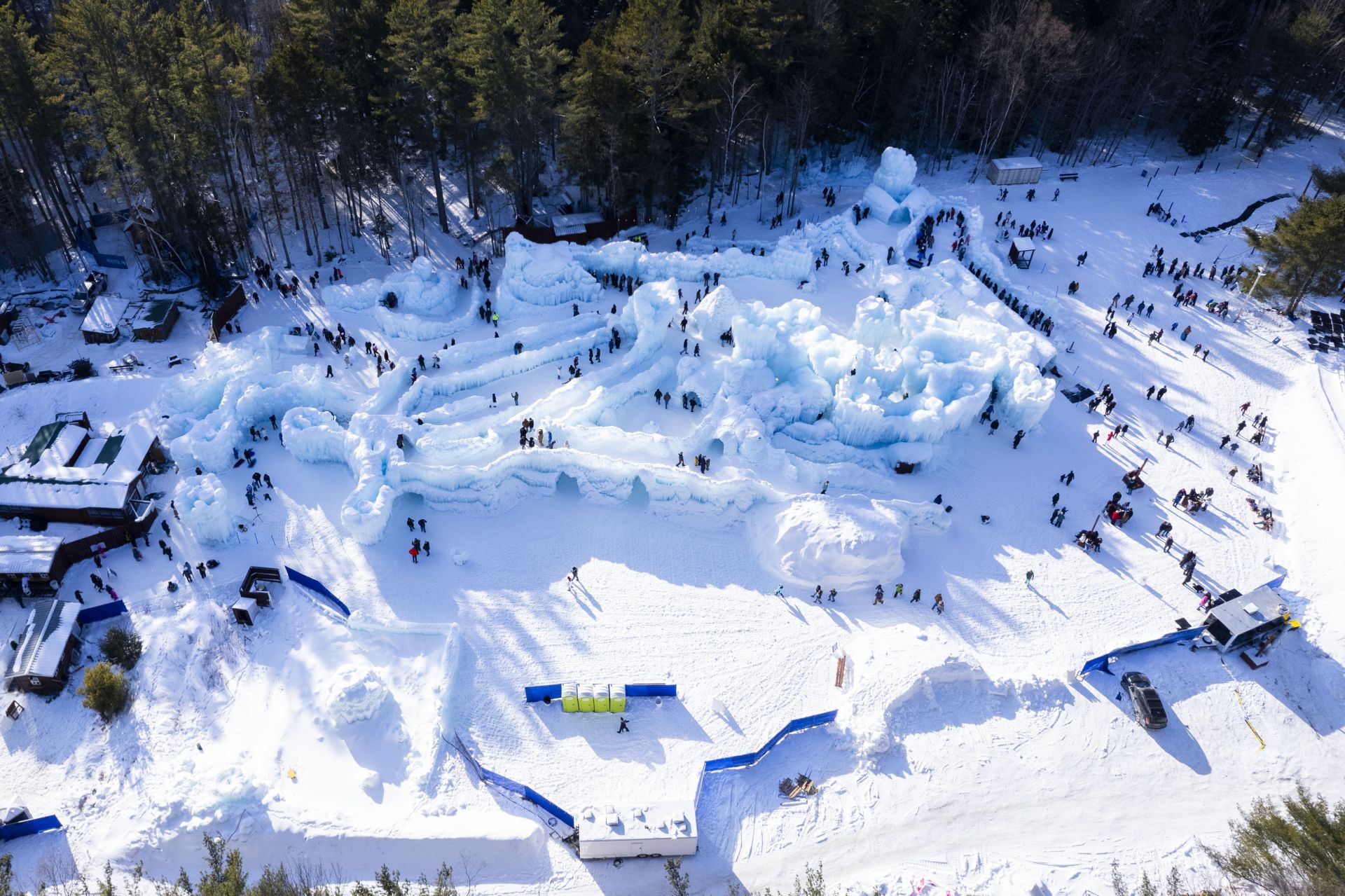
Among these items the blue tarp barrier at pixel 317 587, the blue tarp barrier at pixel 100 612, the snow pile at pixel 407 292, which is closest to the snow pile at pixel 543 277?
the snow pile at pixel 407 292

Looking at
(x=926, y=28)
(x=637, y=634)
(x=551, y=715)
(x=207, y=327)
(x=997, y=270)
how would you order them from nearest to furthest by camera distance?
(x=551, y=715)
(x=637, y=634)
(x=207, y=327)
(x=997, y=270)
(x=926, y=28)

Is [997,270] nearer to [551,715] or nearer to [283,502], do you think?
[551,715]

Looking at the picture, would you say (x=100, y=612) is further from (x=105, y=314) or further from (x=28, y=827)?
(x=105, y=314)

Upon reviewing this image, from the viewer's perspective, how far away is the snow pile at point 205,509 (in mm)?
28000

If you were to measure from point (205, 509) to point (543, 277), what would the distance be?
1791 cm

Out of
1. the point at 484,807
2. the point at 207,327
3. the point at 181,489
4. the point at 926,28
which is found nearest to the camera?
the point at 484,807

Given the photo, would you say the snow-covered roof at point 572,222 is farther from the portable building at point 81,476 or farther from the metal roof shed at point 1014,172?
the metal roof shed at point 1014,172

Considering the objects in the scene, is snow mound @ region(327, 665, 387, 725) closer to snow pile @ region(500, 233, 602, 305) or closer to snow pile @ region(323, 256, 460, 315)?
snow pile @ region(323, 256, 460, 315)

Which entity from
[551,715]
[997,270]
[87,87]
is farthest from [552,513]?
[87,87]

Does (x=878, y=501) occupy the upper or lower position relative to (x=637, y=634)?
upper

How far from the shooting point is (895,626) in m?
27.5

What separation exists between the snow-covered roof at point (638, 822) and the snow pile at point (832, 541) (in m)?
9.80

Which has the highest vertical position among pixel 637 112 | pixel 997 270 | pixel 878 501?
pixel 637 112

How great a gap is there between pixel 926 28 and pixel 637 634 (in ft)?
150
